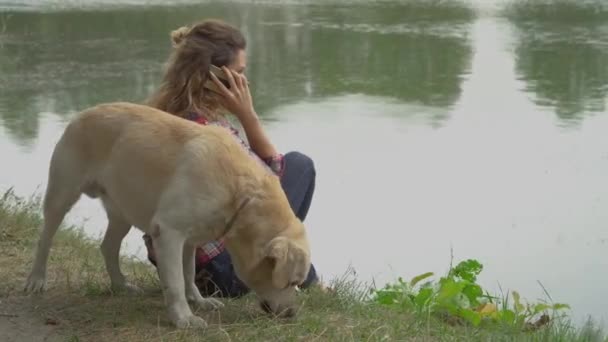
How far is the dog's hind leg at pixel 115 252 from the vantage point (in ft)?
15.1

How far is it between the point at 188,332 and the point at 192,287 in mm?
543

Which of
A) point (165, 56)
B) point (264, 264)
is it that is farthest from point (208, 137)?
point (165, 56)

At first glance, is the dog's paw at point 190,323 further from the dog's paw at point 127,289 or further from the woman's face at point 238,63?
the woman's face at point 238,63

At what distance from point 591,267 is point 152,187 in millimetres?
3998

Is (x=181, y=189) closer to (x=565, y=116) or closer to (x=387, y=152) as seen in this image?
(x=387, y=152)

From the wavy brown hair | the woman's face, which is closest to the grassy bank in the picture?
the wavy brown hair

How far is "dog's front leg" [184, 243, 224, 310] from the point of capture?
4.35m

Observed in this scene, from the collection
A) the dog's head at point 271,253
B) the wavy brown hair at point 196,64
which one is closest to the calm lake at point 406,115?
the wavy brown hair at point 196,64

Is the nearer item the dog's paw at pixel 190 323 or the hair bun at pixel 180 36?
the dog's paw at pixel 190 323

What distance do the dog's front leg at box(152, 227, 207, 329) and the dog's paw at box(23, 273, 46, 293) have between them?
85 centimetres

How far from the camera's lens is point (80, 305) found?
14.4ft

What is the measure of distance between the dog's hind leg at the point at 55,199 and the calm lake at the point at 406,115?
206 centimetres

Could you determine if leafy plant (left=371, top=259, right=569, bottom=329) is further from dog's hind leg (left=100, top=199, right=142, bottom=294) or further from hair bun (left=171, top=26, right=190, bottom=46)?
hair bun (left=171, top=26, right=190, bottom=46)

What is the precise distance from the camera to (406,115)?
11391 millimetres
